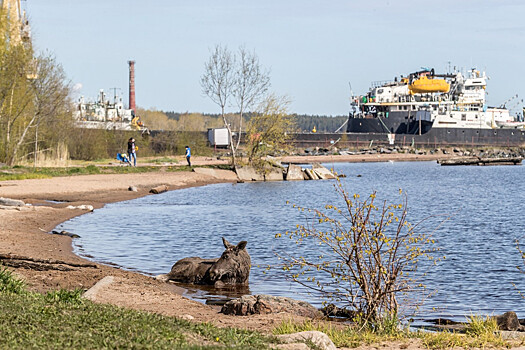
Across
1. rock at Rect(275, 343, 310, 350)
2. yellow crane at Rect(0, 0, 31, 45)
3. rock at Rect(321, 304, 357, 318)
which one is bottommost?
rock at Rect(321, 304, 357, 318)

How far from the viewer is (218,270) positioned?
46.5 ft

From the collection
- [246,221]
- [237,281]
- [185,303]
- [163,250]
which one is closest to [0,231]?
[163,250]

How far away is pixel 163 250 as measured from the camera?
19.2m

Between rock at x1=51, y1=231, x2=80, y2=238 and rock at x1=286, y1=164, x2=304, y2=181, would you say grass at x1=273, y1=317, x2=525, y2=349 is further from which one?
rock at x1=286, y1=164, x2=304, y2=181

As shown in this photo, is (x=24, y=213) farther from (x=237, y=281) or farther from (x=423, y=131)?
(x=423, y=131)

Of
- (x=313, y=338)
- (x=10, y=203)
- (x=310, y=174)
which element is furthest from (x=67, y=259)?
(x=310, y=174)

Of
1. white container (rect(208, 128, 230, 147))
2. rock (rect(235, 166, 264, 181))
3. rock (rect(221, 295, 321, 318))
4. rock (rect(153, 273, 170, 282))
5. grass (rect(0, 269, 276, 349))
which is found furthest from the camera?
white container (rect(208, 128, 230, 147))

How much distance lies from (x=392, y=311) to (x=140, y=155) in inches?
2221

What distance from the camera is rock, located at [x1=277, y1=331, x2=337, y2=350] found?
8367 millimetres

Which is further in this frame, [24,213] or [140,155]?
[140,155]

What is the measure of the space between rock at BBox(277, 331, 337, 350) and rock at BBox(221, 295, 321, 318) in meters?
2.37

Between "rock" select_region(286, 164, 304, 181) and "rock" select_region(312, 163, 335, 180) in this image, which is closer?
"rock" select_region(286, 164, 304, 181)

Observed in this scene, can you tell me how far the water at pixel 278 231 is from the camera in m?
14.2

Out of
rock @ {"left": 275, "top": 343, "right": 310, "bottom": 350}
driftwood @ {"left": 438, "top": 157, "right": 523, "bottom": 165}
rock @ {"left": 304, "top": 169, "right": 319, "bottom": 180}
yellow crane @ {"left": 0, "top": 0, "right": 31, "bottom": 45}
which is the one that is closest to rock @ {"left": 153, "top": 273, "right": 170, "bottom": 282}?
rock @ {"left": 275, "top": 343, "right": 310, "bottom": 350}
